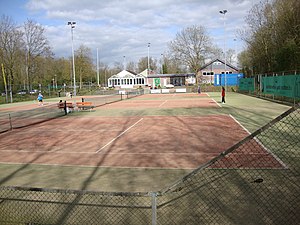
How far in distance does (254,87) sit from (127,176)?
117 ft

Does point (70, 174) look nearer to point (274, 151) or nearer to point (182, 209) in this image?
point (182, 209)

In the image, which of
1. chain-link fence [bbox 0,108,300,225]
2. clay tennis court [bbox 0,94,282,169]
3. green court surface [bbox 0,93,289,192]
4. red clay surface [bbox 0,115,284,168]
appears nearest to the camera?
chain-link fence [bbox 0,108,300,225]

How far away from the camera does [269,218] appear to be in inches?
192

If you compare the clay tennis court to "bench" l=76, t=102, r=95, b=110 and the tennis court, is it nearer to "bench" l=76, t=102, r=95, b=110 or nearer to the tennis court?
the tennis court

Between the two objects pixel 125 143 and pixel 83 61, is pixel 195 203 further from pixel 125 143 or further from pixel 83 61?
pixel 83 61

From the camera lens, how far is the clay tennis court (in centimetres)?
925

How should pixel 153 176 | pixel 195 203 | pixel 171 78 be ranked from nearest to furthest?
pixel 195 203 < pixel 153 176 < pixel 171 78

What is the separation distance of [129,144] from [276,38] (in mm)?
34248

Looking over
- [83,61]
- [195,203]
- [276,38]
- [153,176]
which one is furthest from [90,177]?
[83,61]

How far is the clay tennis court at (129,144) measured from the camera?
925 cm

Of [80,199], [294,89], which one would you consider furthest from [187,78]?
[80,199]

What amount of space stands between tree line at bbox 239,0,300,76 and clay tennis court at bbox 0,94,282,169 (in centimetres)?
1808

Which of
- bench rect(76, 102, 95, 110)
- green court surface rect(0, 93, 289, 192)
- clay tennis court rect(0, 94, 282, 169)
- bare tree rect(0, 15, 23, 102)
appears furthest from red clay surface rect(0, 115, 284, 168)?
bare tree rect(0, 15, 23, 102)

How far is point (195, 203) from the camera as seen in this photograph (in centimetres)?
564
